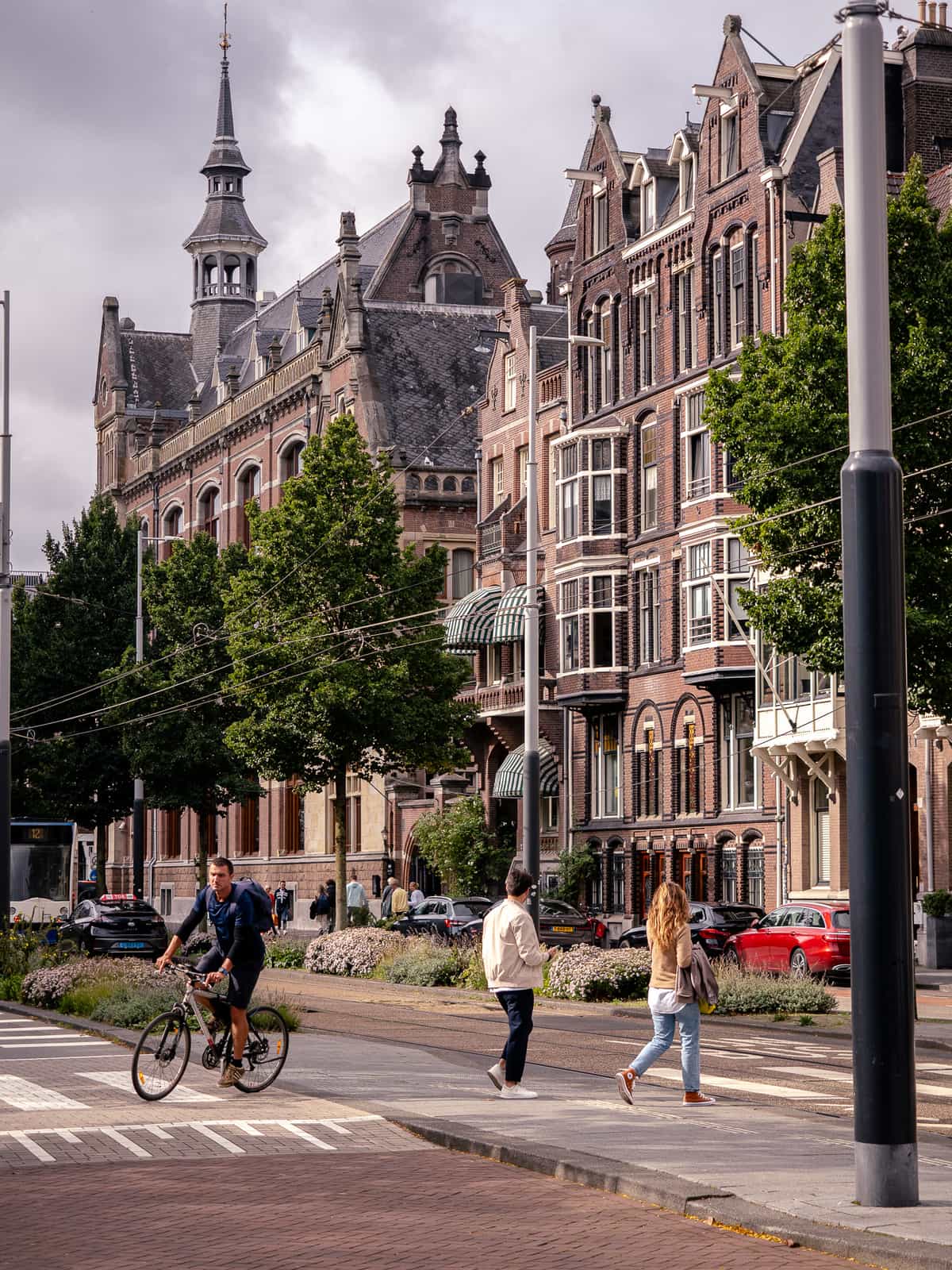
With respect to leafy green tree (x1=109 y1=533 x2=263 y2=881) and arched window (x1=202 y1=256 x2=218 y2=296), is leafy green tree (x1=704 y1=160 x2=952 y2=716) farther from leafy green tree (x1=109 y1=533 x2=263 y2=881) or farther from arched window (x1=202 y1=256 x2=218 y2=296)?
arched window (x1=202 y1=256 x2=218 y2=296)

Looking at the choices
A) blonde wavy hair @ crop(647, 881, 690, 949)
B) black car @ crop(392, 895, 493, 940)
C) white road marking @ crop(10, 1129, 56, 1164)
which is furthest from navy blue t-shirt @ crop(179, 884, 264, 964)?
black car @ crop(392, 895, 493, 940)

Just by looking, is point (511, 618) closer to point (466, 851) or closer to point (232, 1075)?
point (466, 851)

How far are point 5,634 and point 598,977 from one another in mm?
11273

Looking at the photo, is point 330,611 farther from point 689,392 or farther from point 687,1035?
point 687,1035

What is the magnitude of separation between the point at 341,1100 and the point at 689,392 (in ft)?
118

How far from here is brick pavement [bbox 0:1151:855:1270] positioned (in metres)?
8.80

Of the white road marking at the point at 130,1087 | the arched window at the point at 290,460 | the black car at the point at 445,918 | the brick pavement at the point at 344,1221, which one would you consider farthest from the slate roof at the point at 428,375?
the brick pavement at the point at 344,1221

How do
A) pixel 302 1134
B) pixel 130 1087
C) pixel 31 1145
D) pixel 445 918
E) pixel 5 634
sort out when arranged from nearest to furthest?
1. pixel 31 1145
2. pixel 302 1134
3. pixel 130 1087
4. pixel 5 634
5. pixel 445 918

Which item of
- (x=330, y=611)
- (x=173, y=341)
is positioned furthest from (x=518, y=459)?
(x=173, y=341)

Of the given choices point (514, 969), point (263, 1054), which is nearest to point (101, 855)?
point (263, 1054)

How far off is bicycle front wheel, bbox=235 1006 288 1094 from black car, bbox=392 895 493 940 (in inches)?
962

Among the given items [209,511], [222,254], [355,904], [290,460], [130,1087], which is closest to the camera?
[130,1087]

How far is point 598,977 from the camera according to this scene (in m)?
27.3

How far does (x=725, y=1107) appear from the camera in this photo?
46.8 feet
